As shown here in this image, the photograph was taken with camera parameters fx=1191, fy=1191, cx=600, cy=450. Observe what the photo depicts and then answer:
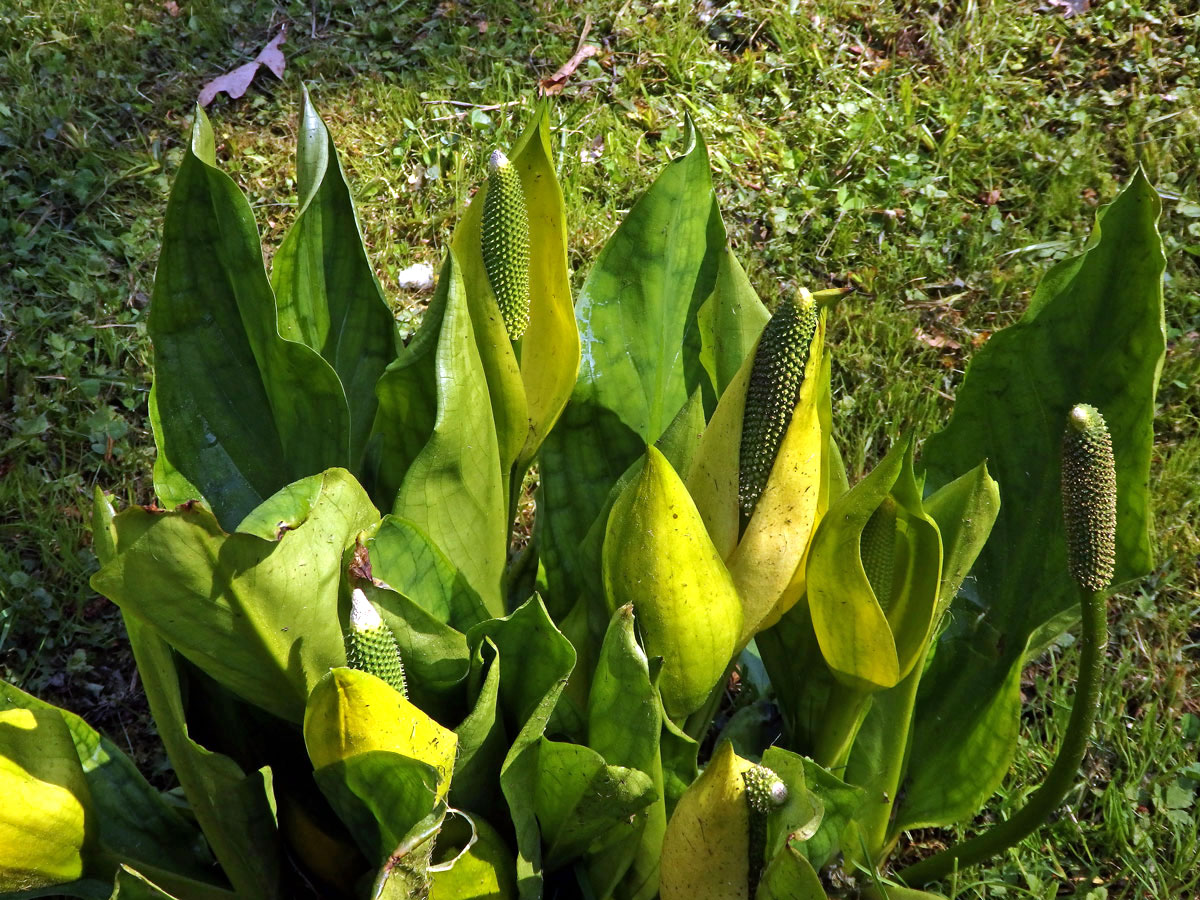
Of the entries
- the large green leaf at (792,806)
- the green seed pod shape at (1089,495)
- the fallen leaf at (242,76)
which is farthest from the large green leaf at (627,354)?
the fallen leaf at (242,76)

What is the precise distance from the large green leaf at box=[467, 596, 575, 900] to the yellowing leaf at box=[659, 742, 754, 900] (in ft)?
0.47

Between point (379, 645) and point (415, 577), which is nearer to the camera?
point (379, 645)

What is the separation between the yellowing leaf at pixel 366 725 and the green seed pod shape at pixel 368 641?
2 centimetres

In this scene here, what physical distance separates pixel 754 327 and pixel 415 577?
522 mm

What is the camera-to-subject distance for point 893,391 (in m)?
2.40

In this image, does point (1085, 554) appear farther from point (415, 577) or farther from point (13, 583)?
point (13, 583)

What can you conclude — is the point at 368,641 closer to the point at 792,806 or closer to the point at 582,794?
the point at 582,794

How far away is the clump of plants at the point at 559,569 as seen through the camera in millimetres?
1091

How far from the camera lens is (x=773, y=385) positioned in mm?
1131

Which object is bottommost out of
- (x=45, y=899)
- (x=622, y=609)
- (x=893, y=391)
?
(x=45, y=899)

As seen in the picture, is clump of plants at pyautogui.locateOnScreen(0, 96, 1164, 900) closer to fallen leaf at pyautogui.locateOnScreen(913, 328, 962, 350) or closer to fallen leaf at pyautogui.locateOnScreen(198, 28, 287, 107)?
fallen leaf at pyautogui.locateOnScreen(913, 328, 962, 350)

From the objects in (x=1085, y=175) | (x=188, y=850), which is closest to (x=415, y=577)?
(x=188, y=850)

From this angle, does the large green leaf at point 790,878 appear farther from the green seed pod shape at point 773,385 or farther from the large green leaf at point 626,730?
the green seed pod shape at point 773,385

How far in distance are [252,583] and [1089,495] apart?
752 mm
